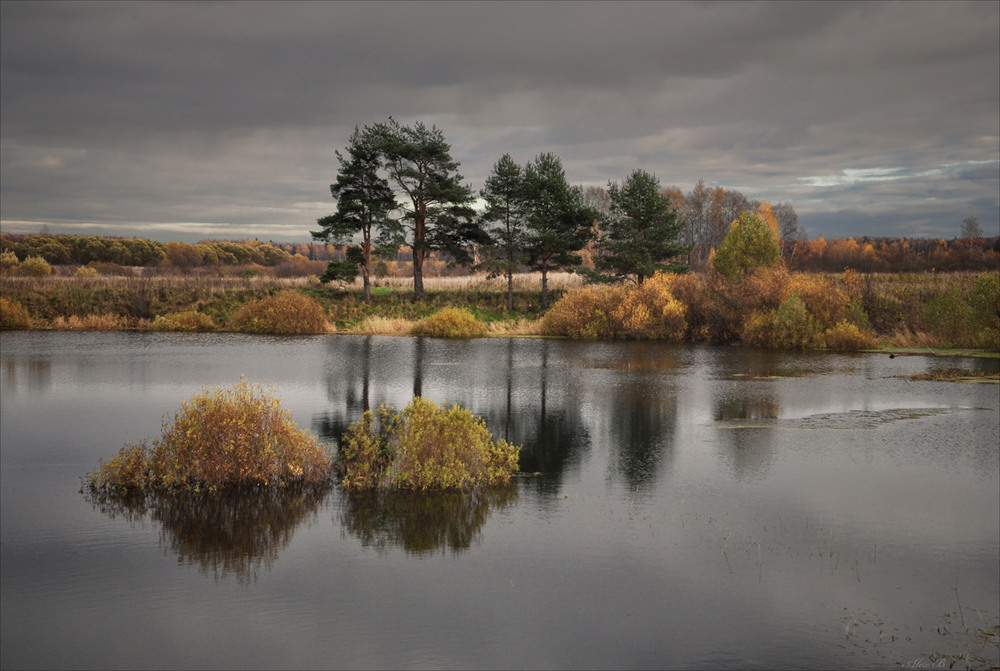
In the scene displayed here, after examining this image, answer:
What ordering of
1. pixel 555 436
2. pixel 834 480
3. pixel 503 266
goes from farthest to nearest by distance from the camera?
1. pixel 503 266
2. pixel 555 436
3. pixel 834 480

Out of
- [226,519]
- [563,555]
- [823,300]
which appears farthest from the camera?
[823,300]

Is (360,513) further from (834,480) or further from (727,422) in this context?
(727,422)

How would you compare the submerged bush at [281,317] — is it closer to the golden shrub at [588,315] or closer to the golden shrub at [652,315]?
the golden shrub at [588,315]

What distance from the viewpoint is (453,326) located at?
41062mm

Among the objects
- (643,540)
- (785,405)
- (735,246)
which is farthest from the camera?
(735,246)

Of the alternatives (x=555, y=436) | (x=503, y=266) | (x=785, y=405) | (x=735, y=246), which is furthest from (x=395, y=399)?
(x=503, y=266)

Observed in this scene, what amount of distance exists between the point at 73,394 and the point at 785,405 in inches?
792

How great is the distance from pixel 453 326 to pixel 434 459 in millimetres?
29059

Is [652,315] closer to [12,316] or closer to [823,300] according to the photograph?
[823,300]

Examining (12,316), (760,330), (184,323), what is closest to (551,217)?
(760,330)

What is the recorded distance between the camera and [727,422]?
57.6ft

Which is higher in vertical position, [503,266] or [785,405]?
[503,266]

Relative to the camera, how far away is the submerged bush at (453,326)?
1615 inches

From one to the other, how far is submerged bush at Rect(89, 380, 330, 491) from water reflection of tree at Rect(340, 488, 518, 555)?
1.38m
